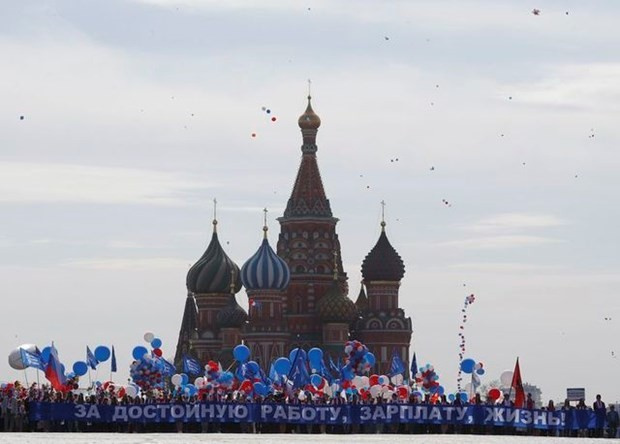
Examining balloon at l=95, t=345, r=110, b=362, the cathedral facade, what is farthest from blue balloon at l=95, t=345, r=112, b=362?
the cathedral facade

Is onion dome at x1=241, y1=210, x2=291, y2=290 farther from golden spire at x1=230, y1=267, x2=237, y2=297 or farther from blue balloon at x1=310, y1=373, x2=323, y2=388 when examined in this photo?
blue balloon at x1=310, y1=373, x2=323, y2=388

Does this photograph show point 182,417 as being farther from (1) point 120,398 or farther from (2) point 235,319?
(2) point 235,319

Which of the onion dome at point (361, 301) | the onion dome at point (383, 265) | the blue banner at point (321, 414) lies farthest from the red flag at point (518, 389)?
the onion dome at point (361, 301)

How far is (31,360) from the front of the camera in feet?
237

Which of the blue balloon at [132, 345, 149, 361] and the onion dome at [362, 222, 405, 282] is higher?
the onion dome at [362, 222, 405, 282]

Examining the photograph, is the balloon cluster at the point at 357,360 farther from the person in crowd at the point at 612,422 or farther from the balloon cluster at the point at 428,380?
the person in crowd at the point at 612,422

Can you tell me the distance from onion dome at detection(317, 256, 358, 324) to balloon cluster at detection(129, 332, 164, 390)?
50.3m

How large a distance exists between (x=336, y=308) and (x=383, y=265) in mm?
6400

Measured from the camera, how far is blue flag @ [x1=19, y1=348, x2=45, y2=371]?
71.6 m

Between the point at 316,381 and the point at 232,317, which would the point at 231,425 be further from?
the point at 232,317

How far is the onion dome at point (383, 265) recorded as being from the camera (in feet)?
493

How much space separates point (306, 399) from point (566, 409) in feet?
29.1

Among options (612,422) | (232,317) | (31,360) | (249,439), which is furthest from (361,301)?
(249,439)

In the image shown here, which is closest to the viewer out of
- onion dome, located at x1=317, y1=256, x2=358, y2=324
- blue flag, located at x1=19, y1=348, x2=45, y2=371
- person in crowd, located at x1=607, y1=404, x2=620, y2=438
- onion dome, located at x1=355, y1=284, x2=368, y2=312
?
person in crowd, located at x1=607, y1=404, x2=620, y2=438
